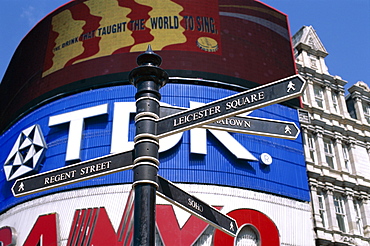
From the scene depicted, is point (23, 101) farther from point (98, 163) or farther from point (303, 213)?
point (98, 163)

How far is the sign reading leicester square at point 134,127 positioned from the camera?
22.6 metres

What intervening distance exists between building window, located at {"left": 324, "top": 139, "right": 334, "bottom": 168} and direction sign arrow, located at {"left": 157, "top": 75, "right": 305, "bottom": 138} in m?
23.3

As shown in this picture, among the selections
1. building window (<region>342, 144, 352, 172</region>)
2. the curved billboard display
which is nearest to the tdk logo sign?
the curved billboard display

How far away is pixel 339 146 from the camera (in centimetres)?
2958

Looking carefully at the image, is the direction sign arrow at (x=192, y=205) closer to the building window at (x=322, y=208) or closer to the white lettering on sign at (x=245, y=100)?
the white lettering on sign at (x=245, y=100)

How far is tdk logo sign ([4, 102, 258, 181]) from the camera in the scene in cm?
2388

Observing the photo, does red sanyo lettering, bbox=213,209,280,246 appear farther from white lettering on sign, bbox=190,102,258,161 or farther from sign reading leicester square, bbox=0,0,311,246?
white lettering on sign, bbox=190,102,258,161

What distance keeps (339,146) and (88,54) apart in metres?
16.4

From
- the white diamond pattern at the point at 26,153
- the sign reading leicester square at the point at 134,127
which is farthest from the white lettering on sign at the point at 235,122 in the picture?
the white diamond pattern at the point at 26,153

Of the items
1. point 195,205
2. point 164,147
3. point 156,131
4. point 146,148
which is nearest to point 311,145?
point 164,147

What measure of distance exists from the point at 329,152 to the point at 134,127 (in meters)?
13.0

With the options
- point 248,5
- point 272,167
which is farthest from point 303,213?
point 248,5

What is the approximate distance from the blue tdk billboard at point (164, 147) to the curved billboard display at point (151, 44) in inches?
43.6

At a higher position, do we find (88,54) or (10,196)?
(88,54)
